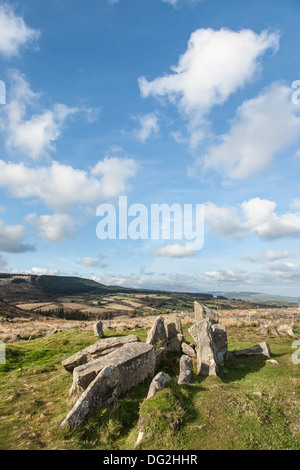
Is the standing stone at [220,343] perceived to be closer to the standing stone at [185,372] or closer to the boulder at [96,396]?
the standing stone at [185,372]

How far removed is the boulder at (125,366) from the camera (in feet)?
32.7

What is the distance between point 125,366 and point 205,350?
5.31 m

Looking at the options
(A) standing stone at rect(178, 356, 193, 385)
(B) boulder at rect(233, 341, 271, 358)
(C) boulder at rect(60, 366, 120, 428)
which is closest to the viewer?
(C) boulder at rect(60, 366, 120, 428)

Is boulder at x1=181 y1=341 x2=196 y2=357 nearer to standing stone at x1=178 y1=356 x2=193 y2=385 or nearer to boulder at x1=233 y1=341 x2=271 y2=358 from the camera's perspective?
standing stone at x1=178 y1=356 x2=193 y2=385

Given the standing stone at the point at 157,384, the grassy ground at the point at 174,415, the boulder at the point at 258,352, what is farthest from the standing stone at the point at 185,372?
the boulder at the point at 258,352

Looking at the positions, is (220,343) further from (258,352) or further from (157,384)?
(157,384)

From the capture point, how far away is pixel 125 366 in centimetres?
1049

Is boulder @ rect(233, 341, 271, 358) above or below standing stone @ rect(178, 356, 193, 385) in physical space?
below

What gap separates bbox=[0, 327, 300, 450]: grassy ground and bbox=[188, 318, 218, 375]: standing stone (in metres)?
0.67

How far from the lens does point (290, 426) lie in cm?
789

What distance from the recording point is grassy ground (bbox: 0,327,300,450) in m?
7.19

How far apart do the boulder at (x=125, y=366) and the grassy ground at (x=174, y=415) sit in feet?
1.90

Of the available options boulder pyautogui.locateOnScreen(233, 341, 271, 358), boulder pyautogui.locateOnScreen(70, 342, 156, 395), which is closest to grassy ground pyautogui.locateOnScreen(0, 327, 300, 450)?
boulder pyautogui.locateOnScreen(70, 342, 156, 395)
